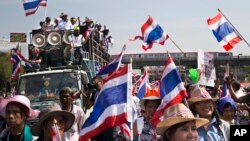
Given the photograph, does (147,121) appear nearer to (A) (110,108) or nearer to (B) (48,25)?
(A) (110,108)

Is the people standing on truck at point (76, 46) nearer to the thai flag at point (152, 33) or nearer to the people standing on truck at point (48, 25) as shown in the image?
the people standing on truck at point (48, 25)

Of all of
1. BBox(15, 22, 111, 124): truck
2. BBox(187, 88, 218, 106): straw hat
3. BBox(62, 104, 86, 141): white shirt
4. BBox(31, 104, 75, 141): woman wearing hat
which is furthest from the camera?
BBox(15, 22, 111, 124): truck

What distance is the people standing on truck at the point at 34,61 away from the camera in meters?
13.7

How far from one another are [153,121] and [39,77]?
6.59m

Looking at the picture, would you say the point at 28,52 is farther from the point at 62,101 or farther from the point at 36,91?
the point at 62,101

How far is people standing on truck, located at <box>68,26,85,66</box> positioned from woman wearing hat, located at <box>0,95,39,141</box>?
8.59 metres

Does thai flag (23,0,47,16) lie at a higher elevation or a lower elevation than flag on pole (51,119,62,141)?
higher

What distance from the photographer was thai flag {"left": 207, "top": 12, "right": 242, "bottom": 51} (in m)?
13.5

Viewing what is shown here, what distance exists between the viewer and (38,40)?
14.6m

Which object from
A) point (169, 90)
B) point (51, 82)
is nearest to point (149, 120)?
point (169, 90)

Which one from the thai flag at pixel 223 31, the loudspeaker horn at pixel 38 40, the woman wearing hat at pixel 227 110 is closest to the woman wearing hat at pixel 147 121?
the woman wearing hat at pixel 227 110

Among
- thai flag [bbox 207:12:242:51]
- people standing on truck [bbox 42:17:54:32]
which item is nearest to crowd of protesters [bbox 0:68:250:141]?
thai flag [bbox 207:12:242:51]

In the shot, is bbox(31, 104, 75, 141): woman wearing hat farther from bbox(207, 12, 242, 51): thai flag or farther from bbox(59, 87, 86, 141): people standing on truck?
bbox(207, 12, 242, 51): thai flag

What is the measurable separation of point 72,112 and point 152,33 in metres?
8.59
